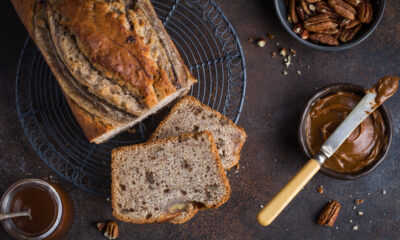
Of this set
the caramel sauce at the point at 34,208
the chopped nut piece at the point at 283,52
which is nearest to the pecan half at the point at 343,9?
the chopped nut piece at the point at 283,52

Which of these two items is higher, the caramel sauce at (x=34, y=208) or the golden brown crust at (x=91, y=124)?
the golden brown crust at (x=91, y=124)

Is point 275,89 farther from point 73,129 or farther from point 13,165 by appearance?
point 13,165

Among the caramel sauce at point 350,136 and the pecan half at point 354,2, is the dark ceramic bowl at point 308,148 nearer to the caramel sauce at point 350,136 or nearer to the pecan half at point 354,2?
the caramel sauce at point 350,136

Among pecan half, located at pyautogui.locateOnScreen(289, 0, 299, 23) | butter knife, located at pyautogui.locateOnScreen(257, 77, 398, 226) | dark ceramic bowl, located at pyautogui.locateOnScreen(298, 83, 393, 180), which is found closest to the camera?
butter knife, located at pyautogui.locateOnScreen(257, 77, 398, 226)

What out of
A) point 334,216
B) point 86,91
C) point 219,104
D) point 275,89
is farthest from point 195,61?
point 334,216

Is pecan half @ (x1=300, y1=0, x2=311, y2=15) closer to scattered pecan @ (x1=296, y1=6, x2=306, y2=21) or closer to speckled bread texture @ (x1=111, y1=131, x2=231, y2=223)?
scattered pecan @ (x1=296, y1=6, x2=306, y2=21)

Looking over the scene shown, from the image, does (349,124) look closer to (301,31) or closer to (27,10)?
(301,31)

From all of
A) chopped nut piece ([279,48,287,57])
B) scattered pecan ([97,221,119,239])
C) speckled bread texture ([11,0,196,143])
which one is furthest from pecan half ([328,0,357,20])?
scattered pecan ([97,221,119,239])
